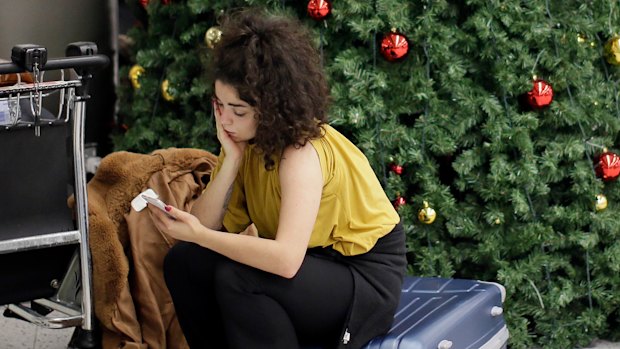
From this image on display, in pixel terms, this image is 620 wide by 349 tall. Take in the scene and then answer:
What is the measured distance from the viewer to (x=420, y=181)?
134 inches

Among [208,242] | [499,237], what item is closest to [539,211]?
[499,237]

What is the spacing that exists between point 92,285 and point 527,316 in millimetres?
1559

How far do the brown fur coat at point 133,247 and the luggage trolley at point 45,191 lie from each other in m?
0.16

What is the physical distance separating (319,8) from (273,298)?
116 centimetres

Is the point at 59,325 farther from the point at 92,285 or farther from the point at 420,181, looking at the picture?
the point at 420,181

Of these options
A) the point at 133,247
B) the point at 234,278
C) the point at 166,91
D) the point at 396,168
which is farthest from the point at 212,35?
the point at 234,278

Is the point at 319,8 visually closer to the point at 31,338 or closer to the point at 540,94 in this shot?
the point at 540,94

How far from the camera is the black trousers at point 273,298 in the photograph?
2465mm

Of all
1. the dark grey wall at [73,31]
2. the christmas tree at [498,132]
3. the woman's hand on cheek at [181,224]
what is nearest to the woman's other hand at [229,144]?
the woman's hand on cheek at [181,224]

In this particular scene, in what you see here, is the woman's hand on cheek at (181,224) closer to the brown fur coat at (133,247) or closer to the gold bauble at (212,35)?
the brown fur coat at (133,247)

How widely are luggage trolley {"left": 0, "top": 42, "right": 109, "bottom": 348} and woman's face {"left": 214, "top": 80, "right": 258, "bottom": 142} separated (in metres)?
0.28

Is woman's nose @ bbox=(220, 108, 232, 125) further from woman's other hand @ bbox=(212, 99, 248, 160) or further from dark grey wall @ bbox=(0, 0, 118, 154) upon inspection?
dark grey wall @ bbox=(0, 0, 118, 154)

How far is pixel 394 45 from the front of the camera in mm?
3281

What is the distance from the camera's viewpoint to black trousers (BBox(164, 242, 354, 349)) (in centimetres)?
246
